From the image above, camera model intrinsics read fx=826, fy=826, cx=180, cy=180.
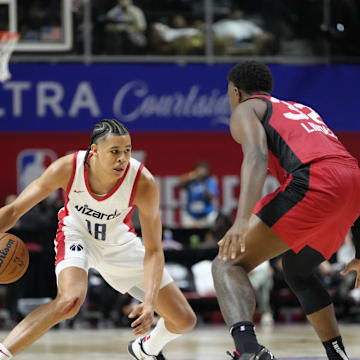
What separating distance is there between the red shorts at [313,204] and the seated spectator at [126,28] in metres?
10.3

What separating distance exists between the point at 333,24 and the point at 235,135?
11.0 metres

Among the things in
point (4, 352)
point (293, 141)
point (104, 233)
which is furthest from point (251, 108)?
point (4, 352)

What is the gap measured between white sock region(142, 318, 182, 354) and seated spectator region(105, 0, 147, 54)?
9.47 metres

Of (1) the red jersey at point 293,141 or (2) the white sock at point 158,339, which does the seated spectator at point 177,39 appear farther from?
(1) the red jersey at point 293,141

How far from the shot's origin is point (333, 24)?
48.7 feet

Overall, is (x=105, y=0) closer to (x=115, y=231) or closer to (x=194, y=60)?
(x=194, y=60)

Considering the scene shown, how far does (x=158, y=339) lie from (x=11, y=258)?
1.14 meters

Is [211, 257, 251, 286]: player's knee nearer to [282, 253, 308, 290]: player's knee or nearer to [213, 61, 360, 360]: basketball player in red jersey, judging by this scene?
[213, 61, 360, 360]: basketball player in red jersey

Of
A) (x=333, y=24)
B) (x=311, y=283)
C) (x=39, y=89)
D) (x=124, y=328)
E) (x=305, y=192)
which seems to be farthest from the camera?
(x=333, y=24)

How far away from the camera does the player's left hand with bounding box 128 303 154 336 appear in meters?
4.35

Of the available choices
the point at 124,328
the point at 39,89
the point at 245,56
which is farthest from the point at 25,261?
the point at 245,56

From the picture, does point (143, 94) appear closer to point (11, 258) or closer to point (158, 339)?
point (158, 339)

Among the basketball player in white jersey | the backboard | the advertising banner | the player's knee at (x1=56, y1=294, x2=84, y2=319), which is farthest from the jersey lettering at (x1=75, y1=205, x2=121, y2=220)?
the advertising banner

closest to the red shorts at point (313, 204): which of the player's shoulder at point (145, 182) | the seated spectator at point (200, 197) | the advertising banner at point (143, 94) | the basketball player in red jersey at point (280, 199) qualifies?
the basketball player in red jersey at point (280, 199)
